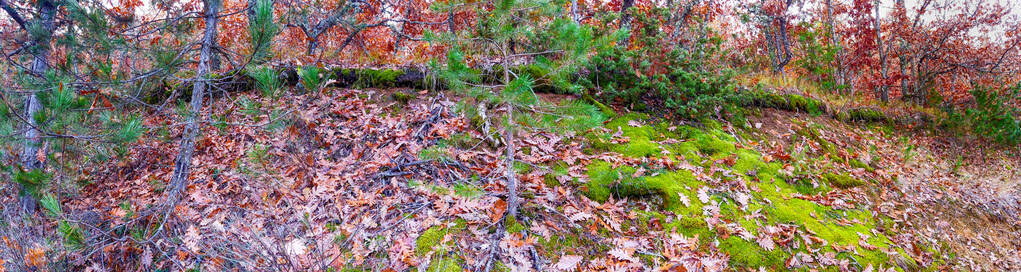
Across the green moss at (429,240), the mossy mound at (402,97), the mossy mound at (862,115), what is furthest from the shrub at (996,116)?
the mossy mound at (402,97)

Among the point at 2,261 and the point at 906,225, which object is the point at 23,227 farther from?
the point at 906,225

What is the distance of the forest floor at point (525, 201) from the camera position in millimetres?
3564

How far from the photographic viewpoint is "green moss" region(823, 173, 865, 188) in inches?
209

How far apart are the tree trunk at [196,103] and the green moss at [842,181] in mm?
7215

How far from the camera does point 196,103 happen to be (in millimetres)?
3924

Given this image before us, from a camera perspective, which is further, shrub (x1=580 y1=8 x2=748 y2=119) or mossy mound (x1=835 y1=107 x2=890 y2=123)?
mossy mound (x1=835 y1=107 x2=890 y2=123)

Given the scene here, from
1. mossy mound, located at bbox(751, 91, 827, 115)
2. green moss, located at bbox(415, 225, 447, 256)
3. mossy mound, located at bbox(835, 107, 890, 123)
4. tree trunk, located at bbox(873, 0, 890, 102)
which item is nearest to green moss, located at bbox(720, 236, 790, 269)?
green moss, located at bbox(415, 225, 447, 256)

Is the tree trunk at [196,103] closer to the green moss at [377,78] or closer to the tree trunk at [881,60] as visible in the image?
the green moss at [377,78]

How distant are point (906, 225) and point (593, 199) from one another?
363 cm

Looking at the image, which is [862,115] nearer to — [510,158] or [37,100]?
[510,158]

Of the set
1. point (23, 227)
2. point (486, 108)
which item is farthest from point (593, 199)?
point (23, 227)

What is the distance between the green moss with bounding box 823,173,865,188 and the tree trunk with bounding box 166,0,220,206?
284 inches

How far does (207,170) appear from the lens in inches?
206

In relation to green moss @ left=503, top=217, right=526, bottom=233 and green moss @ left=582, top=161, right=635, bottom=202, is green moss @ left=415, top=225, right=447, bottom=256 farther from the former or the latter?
green moss @ left=582, top=161, right=635, bottom=202
